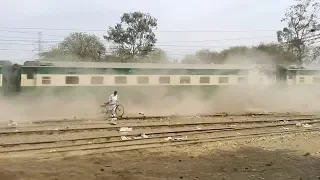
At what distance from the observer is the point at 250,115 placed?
23547 millimetres

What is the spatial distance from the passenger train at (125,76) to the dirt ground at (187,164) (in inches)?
588

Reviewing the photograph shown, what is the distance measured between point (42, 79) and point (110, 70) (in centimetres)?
461

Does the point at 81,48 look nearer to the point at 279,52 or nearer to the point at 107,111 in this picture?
the point at 279,52

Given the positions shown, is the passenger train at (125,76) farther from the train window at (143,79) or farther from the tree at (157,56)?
the tree at (157,56)

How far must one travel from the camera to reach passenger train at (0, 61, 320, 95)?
24906mm

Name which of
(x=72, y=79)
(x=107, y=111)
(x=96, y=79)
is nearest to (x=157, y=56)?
(x=96, y=79)

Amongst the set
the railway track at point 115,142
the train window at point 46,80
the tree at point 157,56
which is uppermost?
the tree at point 157,56

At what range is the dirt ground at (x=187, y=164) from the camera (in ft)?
27.5

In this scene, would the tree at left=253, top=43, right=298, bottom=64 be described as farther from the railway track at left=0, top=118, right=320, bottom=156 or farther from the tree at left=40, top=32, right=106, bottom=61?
the railway track at left=0, top=118, right=320, bottom=156

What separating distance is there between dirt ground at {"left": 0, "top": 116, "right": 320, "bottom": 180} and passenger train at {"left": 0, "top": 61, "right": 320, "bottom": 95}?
1493cm

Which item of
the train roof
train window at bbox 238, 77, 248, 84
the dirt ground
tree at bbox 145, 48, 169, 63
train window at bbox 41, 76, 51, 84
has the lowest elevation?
the dirt ground

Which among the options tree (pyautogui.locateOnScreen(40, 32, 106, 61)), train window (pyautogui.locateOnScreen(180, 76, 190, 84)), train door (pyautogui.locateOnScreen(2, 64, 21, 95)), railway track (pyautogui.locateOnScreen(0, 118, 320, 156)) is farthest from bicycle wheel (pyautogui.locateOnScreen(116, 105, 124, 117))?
tree (pyautogui.locateOnScreen(40, 32, 106, 61))

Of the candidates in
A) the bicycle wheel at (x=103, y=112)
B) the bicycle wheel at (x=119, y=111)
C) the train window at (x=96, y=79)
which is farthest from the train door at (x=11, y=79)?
the bicycle wheel at (x=119, y=111)

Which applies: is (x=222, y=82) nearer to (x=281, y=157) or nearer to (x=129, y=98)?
(x=129, y=98)
